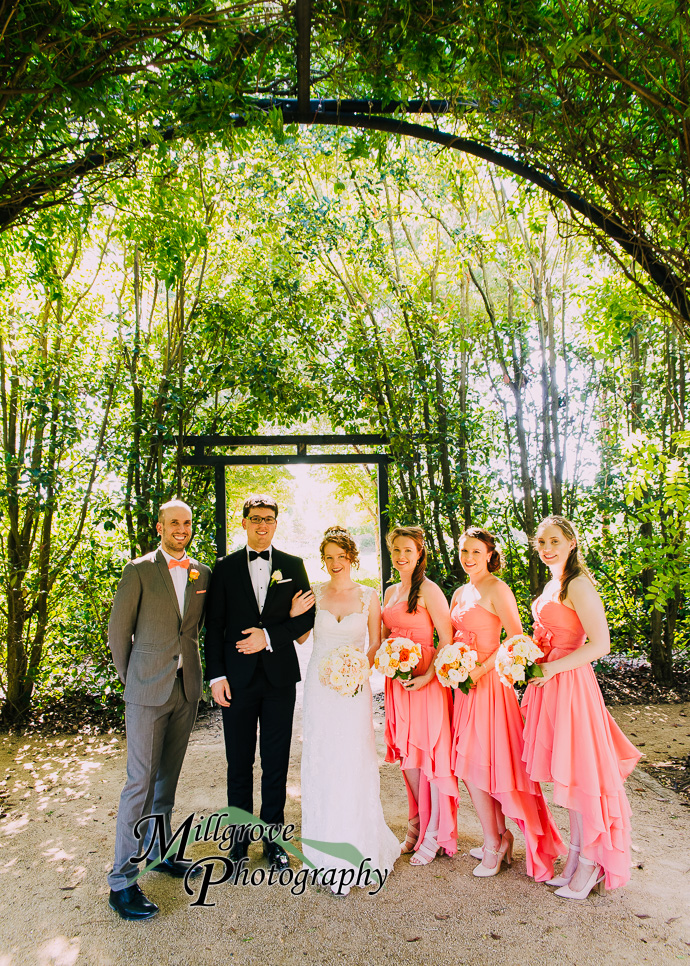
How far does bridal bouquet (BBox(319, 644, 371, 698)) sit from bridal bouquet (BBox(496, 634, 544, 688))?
667 millimetres

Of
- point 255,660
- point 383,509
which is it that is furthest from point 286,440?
point 255,660

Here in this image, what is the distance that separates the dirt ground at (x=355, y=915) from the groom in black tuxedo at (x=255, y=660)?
0.41 meters

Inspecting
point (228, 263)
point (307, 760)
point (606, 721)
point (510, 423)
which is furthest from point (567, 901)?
point (228, 263)

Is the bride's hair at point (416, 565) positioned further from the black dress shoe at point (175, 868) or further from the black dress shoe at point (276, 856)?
the black dress shoe at point (175, 868)

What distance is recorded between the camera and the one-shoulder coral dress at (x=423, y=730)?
3184 mm

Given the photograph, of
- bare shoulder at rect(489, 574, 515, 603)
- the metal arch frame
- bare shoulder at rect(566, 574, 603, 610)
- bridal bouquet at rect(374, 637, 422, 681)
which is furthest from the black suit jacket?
the metal arch frame

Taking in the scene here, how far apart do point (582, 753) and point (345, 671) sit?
1.15 meters

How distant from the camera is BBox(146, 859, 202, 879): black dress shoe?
316cm

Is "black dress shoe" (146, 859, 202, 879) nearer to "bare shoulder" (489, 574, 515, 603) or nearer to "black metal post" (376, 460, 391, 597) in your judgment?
"bare shoulder" (489, 574, 515, 603)

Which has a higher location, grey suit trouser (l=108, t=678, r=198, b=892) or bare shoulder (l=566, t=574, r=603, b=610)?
bare shoulder (l=566, t=574, r=603, b=610)

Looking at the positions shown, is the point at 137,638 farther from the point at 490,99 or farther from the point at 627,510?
the point at 627,510

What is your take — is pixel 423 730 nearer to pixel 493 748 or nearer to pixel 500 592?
pixel 493 748

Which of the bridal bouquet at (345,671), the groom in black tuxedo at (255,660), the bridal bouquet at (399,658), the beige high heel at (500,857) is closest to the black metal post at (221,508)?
the groom in black tuxedo at (255,660)

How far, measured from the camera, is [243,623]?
327 cm
